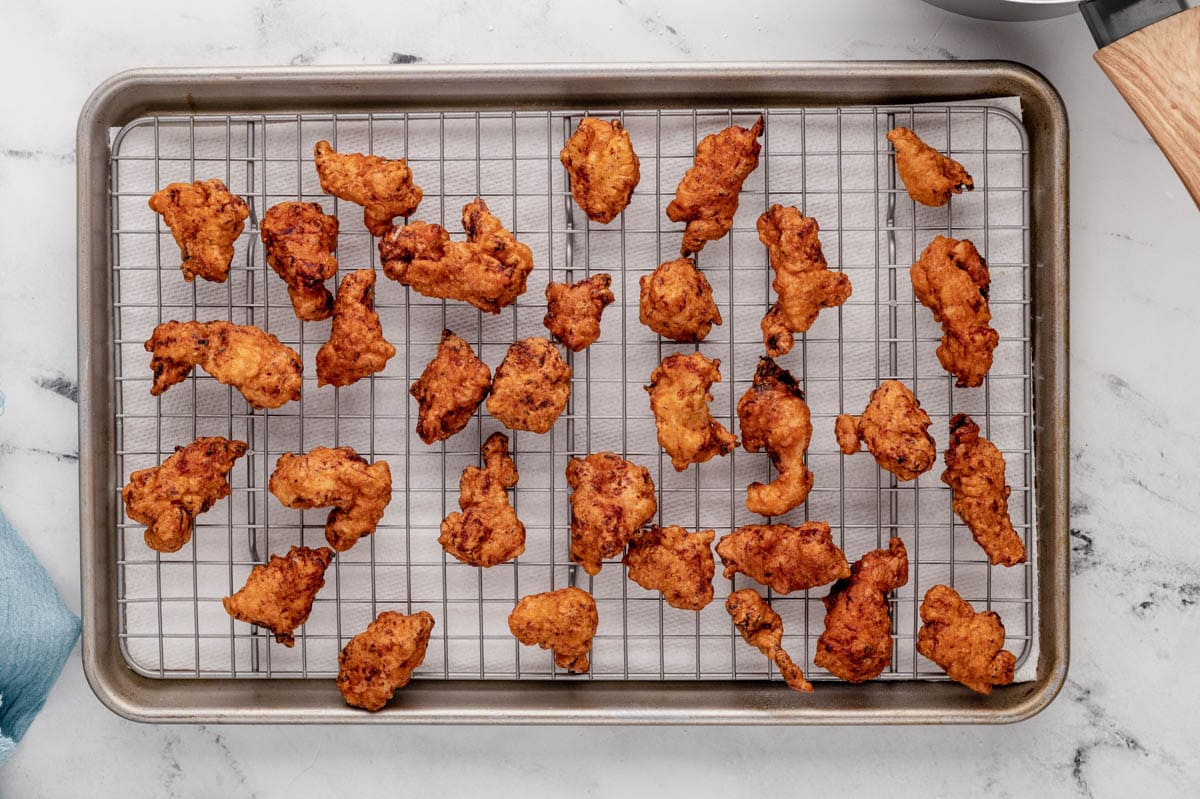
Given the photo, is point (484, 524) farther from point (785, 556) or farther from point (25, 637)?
point (25, 637)

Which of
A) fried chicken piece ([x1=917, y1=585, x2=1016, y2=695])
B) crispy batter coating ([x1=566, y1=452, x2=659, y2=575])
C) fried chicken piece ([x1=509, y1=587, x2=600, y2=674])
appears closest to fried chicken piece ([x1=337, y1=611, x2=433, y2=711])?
fried chicken piece ([x1=509, y1=587, x2=600, y2=674])

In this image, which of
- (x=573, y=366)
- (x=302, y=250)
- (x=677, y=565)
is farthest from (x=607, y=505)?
(x=302, y=250)

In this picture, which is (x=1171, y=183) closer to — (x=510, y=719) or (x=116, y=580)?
(x=510, y=719)

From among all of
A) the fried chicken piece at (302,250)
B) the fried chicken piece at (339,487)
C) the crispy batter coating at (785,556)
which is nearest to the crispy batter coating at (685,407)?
the crispy batter coating at (785,556)

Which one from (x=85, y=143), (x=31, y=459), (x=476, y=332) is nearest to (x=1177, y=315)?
(x=476, y=332)

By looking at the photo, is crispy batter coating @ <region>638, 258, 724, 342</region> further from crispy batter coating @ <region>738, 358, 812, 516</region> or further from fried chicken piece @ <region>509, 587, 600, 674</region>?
fried chicken piece @ <region>509, 587, 600, 674</region>

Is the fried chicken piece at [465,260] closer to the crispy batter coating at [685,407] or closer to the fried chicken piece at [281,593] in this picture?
the crispy batter coating at [685,407]

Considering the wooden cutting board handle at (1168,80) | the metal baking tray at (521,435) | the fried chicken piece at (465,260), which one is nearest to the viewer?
the wooden cutting board handle at (1168,80)
